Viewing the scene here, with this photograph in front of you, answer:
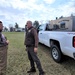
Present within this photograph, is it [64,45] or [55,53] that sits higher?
[64,45]

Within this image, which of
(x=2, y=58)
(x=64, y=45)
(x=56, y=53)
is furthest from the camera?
(x=56, y=53)

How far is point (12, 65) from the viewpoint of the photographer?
557cm

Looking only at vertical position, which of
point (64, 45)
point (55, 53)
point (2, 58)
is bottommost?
point (55, 53)

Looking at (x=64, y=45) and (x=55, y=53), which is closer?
(x=64, y=45)

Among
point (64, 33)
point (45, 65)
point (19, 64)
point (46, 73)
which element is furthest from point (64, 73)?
point (19, 64)

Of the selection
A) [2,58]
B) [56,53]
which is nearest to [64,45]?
[56,53]

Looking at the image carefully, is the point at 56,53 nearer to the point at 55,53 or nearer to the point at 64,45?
the point at 55,53

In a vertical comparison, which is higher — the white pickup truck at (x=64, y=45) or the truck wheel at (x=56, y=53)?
the white pickup truck at (x=64, y=45)

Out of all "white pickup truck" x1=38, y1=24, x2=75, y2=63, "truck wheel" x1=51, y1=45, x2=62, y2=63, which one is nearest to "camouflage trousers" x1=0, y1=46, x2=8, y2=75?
"white pickup truck" x1=38, y1=24, x2=75, y2=63

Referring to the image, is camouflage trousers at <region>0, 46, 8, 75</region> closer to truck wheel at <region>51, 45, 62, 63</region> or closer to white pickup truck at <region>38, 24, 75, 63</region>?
white pickup truck at <region>38, 24, 75, 63</region>

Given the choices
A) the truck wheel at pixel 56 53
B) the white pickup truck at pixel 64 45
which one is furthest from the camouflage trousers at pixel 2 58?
the truck wheel at pixel 56 53

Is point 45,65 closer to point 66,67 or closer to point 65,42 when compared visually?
point 66,67

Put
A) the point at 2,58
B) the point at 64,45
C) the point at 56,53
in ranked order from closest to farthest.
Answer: the point at 2,58, the point at 64,45, the point at 56,53

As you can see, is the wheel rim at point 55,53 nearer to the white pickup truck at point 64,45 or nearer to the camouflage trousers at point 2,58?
the white pickup truck at point 64,45
